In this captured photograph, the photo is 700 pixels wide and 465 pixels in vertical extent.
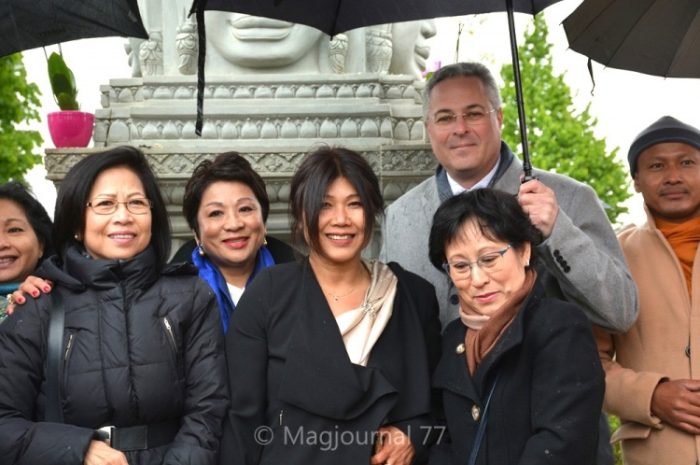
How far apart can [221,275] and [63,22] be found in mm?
1125

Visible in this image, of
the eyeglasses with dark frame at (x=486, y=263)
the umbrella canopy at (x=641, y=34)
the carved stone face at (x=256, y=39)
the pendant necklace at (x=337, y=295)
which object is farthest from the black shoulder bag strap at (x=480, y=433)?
the carved stone face at (x=256, y=39)

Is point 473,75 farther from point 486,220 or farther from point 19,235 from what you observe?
point 19,235

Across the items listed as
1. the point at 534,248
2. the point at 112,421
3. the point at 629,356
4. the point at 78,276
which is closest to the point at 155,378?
the point at 112,421

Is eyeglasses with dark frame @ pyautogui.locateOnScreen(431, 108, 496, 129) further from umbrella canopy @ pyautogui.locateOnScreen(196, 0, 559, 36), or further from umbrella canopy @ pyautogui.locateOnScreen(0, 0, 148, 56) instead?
umbrella canopy @ pyautogui.locateOnScreen(0, 0, 148, 56)

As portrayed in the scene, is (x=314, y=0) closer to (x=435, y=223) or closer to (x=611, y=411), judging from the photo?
(x=435, y=223)

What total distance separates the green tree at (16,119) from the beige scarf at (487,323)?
675 inches

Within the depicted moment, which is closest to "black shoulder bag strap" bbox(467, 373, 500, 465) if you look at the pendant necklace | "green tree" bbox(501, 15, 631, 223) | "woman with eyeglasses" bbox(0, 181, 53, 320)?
the pendant necklace

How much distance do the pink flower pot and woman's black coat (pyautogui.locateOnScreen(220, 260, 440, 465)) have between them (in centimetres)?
229

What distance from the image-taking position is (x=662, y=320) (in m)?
4.46

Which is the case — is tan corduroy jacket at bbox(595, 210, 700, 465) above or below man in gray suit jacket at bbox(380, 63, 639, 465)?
below

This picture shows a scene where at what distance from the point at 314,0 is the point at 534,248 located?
4.37 ft

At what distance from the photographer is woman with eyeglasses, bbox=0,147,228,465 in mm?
3594

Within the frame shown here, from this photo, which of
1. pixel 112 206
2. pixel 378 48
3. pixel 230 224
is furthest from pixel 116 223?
pixel 378 48

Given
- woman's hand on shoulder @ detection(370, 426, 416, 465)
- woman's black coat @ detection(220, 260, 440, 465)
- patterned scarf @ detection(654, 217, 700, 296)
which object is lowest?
woman's hand on shoulder @ detection(370, 426, 416, 465)
